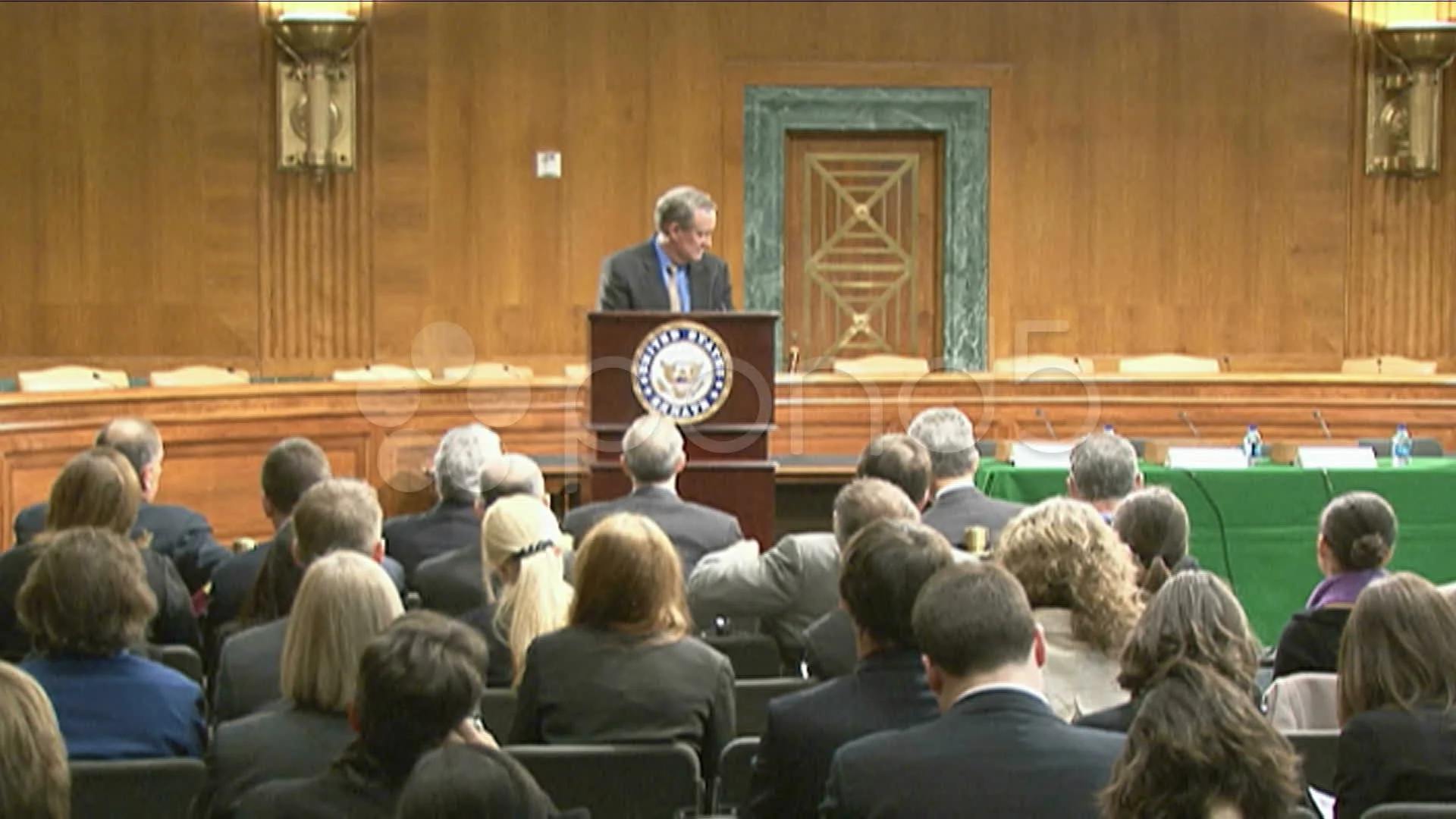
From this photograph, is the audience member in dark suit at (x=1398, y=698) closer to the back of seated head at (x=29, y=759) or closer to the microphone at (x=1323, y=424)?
the back of seated head at (x=29, y=759)

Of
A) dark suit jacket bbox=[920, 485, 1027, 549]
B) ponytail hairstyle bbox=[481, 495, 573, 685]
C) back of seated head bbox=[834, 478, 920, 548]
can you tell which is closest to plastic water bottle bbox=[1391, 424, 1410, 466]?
dark suit jacket bbox=[920, 485, 1027, 549]

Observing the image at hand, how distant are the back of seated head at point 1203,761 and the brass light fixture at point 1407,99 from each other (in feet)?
36.0

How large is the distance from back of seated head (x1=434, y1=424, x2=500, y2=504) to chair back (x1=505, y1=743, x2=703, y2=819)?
2594mm

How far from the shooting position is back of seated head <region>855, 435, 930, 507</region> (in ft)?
19.2

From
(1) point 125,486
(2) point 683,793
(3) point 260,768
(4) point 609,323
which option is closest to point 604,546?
(2) point 683,793

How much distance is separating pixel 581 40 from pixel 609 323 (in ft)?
18.2

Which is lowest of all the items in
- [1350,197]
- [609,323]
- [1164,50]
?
[609,323]

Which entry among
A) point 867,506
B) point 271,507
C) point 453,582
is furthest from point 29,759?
point 271,507

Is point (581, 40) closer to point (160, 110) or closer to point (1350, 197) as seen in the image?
point (160, 110)

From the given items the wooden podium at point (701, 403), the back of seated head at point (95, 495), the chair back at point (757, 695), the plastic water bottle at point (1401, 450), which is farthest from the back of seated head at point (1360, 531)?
the plastic water bottle at point (1401, 450)

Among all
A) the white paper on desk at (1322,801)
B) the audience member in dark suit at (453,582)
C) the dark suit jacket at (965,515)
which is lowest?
the white paper on desk at (1322,801)

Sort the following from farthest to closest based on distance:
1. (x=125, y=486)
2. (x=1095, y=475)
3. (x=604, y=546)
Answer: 1. (x=1095, y=475)
2. (x=125, y=486)
3. (x=604, y=546)

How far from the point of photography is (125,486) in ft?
16.7

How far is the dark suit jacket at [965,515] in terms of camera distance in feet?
19.9
